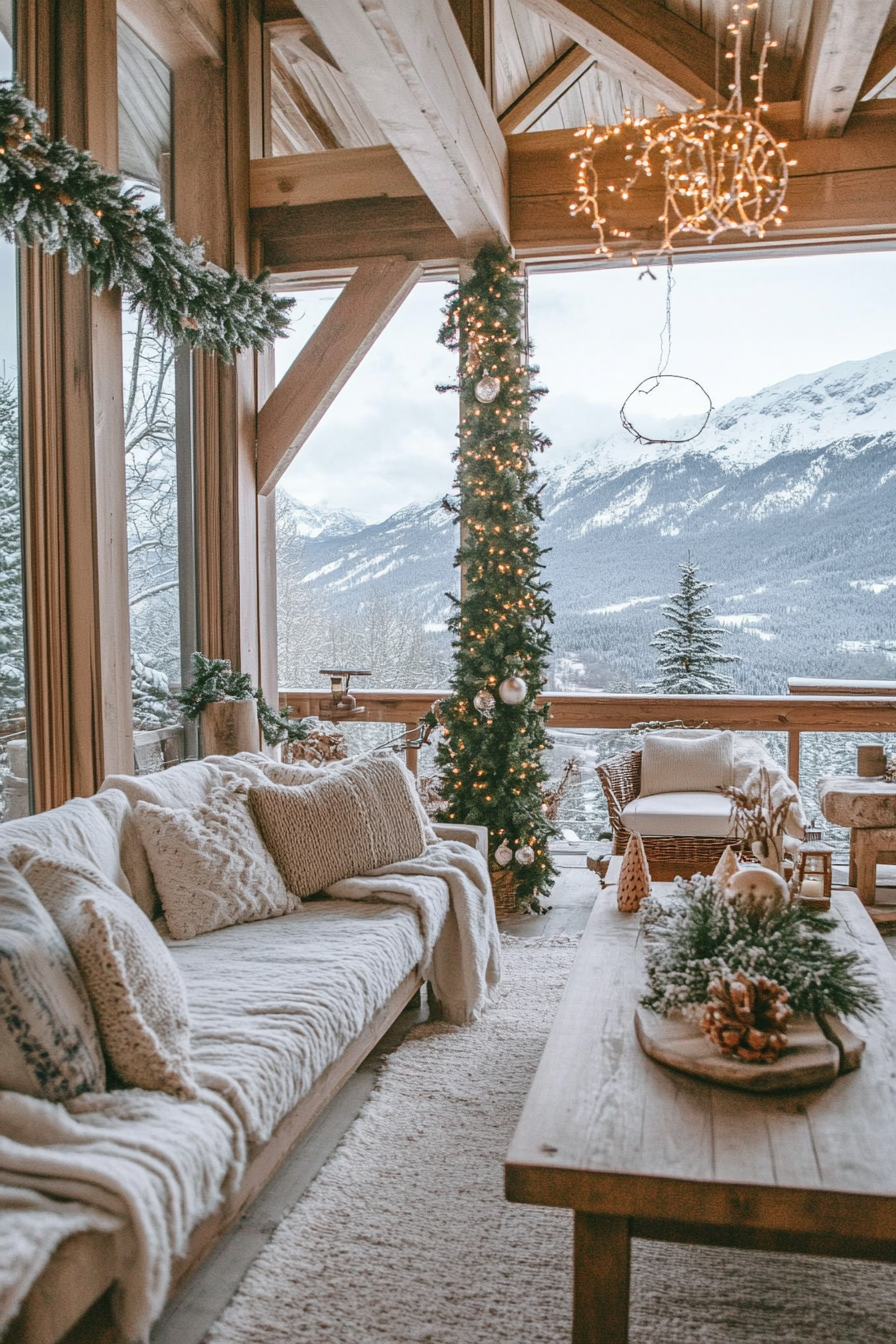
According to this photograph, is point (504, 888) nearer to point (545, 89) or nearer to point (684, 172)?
point (684, 172)

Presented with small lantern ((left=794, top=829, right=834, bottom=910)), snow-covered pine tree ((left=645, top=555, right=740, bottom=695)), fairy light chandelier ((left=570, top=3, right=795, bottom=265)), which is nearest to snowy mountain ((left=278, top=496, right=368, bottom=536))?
snow-covered pine tree ((left=645, top=555, right=740, bottom=695))

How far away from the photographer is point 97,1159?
1.39m

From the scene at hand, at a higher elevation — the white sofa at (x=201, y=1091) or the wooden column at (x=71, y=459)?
the wooden column at (x=71, y=459)

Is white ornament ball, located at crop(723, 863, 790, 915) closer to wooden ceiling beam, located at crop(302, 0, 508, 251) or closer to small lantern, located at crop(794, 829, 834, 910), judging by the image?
small lantern, located at crop(794, 829, 834, 910)

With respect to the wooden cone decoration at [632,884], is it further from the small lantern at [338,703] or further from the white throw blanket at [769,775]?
the small lantern at [338,703]

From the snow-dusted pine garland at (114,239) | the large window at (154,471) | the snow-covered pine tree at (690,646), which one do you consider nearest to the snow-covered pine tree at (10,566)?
the snow-dusted pine garland at (114,239)

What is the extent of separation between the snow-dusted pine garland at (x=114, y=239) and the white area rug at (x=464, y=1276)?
2.70 m

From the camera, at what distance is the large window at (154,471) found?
13.2ft

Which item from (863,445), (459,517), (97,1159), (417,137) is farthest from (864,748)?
(97,1159)

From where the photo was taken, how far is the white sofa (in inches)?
50.9

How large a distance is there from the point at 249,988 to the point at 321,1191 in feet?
1.53

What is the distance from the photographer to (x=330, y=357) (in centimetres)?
467

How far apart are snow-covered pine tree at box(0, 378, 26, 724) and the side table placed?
3173mm

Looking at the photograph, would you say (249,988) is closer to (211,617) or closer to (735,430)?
(211,617)
